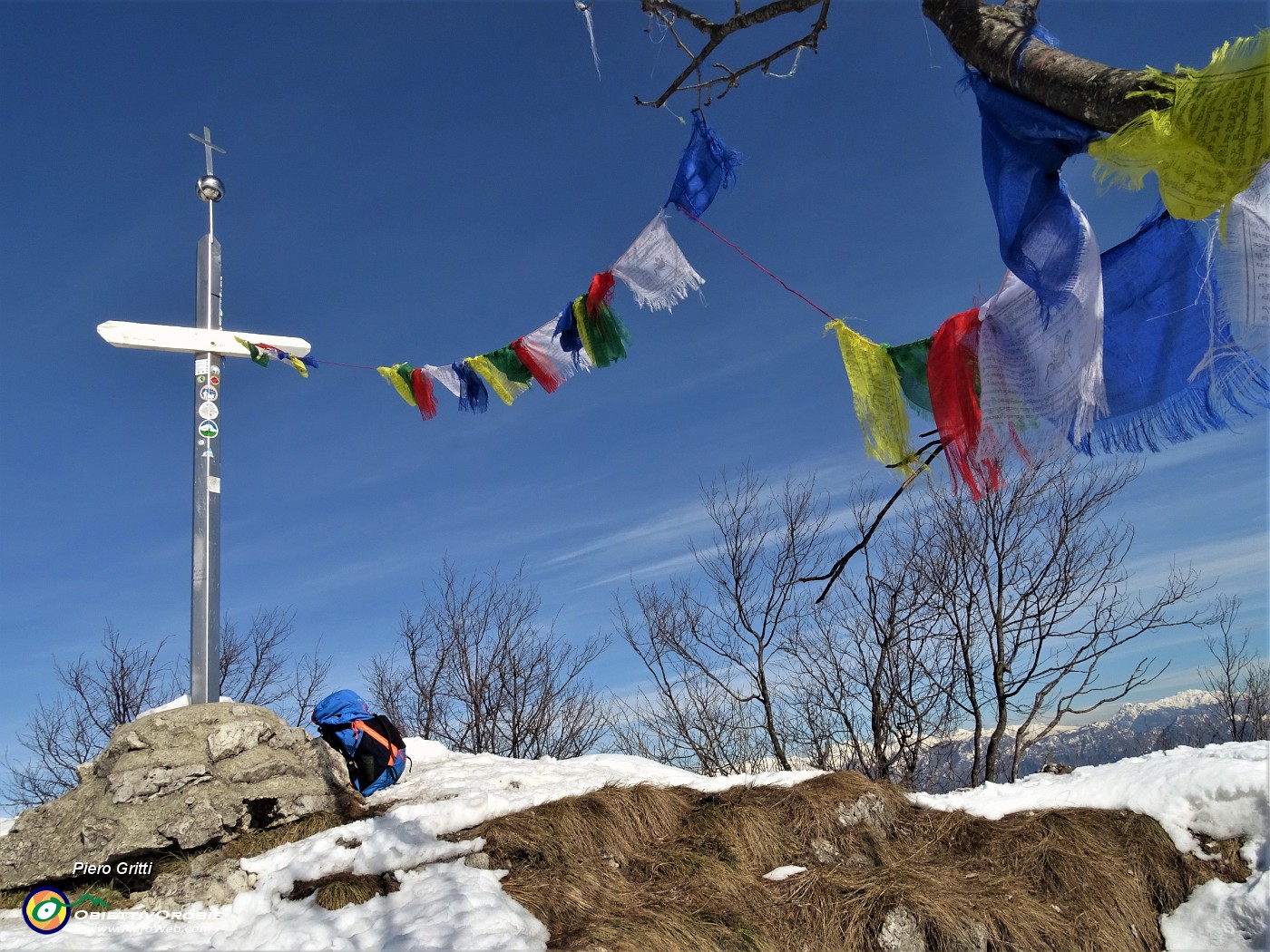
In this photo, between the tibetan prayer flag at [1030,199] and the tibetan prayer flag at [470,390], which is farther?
the tibetan prayer flag at [470,390]

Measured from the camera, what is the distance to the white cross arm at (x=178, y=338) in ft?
22.3

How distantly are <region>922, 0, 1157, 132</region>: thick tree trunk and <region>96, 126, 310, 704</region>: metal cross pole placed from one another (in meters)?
6.29

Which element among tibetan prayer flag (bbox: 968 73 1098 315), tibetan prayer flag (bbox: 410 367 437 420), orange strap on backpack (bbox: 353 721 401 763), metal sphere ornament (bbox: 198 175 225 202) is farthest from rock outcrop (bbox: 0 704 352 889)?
tibetan prayer flag (bbox: 968 73 1098 315)

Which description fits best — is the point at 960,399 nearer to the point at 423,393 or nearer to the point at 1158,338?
the point at 1158,338

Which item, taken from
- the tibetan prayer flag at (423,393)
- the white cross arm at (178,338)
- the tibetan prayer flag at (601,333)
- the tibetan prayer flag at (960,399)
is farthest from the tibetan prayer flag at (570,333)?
the white cross arm at (178,338)

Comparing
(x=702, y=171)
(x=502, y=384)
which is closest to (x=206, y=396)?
(x=502, y=384)

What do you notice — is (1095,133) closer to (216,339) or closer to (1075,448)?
(1075,448)

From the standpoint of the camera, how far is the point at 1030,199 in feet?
8.88

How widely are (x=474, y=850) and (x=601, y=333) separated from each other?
335 centimetres

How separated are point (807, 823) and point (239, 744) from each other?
408cm

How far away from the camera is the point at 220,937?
4.25 meters

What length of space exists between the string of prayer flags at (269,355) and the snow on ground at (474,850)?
385 cm

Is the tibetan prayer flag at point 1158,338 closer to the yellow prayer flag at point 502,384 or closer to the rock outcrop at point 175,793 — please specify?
the yellow prayer flag at point 502,384

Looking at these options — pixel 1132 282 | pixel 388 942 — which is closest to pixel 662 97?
pixel 1132 282
